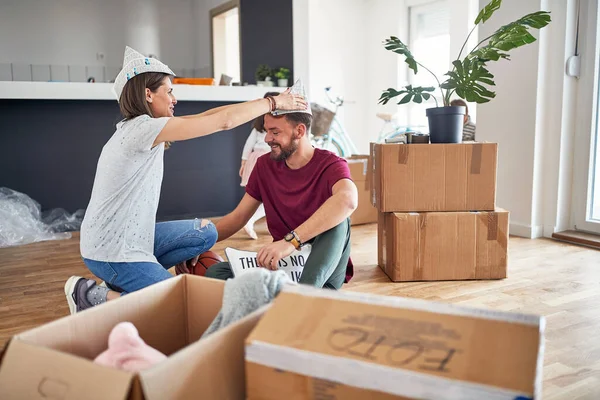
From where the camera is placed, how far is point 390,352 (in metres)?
0.75

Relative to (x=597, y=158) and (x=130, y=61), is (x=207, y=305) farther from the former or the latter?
(x=597, y=158)

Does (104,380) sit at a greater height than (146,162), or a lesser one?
lesser

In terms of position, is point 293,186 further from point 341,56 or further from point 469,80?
point 341,56

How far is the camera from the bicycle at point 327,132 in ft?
16.7

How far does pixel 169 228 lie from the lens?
6.99 feet

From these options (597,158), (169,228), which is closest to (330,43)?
(597,158)

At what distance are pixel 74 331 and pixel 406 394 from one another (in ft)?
1.94

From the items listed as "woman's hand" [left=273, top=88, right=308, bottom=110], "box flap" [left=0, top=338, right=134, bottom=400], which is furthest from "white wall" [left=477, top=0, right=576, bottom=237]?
"box flap" [left=0, top=338, right=134, bottom=400]

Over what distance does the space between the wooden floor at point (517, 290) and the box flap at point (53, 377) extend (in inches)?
52.8

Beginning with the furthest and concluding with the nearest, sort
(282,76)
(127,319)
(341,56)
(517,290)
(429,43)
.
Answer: (341,56)
(429,43)
(282,76)
(517,290)
(127,319)

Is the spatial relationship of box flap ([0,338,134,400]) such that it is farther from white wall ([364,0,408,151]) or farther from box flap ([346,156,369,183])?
white wall ([364,0,408,151])

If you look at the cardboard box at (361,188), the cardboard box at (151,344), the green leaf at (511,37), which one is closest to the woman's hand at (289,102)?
the cardboard box at (151,344)

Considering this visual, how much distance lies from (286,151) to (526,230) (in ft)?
8.36

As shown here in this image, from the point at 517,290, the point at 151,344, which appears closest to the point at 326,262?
the point at 151,344
